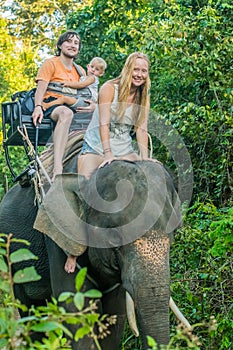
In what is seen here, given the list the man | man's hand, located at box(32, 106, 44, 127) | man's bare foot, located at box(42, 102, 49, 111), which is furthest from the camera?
man's bare foot, located at box(42, 102, 49, 111)

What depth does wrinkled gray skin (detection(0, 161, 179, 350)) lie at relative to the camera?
182 inches

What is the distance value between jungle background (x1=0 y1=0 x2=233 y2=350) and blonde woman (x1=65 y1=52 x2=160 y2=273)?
39.9 inches

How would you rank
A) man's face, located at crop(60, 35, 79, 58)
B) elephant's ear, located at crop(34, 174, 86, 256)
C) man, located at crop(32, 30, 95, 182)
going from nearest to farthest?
elephant's ear, located at crop(34, 174, 86, 256) → man, located at crop(32, 30, 95, 182) → man's face, located at crop(60, 35, 79, 58)

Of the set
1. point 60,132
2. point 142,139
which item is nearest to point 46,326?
point 142,139

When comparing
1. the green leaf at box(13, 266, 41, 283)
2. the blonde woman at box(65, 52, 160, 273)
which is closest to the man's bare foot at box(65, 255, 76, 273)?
the blonde woman at box(65, 52, 160, 273)

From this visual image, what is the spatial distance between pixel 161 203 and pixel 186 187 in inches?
124

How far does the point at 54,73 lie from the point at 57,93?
0.52 ft

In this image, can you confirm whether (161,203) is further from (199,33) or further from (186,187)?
(199,33)

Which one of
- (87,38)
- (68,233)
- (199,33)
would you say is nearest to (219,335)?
(68,233)

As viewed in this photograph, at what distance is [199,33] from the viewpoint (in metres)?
8.45

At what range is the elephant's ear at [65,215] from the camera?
5.33 m

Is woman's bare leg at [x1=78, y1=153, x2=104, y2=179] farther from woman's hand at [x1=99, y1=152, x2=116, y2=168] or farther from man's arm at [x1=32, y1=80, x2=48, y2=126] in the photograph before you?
man's arm at [x1=32, y1=80, x2=48, y2=126]

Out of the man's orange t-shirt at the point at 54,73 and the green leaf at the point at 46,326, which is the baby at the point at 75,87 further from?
the green leaf at the point at 46,326

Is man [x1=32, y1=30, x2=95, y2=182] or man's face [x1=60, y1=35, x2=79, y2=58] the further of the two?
man's face [x1=60, y1=35, x2=79, y2=58]
